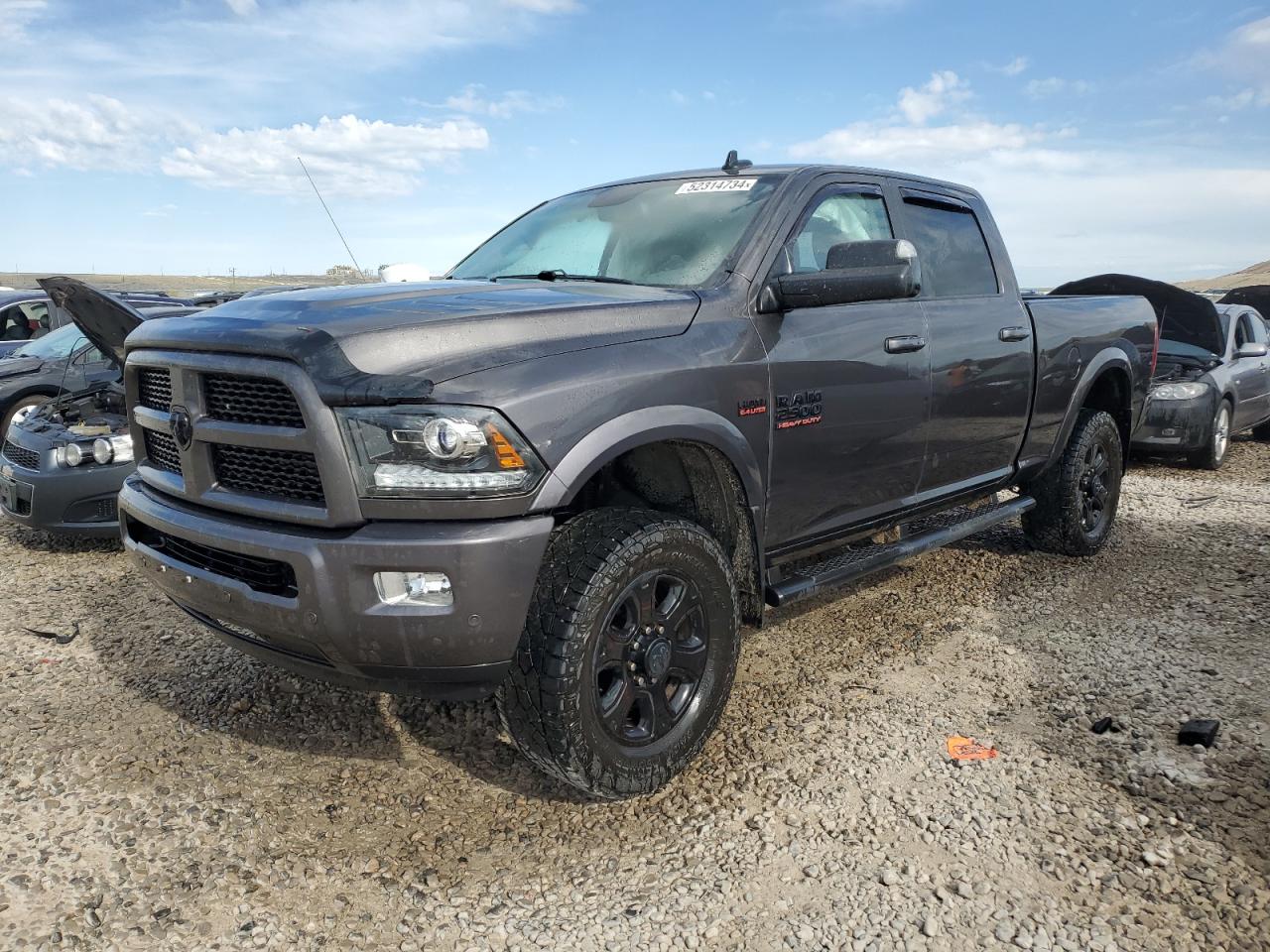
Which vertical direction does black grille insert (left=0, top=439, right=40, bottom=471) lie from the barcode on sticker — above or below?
below

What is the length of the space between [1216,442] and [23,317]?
1312 centimetres

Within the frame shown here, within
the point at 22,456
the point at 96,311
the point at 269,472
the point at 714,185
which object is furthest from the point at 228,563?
the point at 22,456

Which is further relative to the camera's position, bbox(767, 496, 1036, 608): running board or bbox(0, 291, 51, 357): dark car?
bbox(0, 291, 51, 357): dark car

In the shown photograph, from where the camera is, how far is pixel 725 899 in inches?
97.5

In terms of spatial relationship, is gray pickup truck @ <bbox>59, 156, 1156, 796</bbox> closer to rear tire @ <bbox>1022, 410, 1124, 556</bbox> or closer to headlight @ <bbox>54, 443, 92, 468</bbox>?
rear tire @ <bbox>1022, 410, 1124, 556</bbox>

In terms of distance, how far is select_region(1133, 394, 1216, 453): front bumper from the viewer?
29.1 feet

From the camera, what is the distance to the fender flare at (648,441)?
99.0 inches

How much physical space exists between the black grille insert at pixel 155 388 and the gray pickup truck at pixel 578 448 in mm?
17

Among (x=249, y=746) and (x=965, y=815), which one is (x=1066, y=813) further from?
(x=249, y=746)

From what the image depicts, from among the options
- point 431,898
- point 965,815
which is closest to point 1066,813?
point 965,815

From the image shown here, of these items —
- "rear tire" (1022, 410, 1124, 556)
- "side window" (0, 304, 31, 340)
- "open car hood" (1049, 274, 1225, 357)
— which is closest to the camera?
"rear tire" (1022, 410, 1124, 556)

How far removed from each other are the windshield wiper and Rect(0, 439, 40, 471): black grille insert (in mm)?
3700

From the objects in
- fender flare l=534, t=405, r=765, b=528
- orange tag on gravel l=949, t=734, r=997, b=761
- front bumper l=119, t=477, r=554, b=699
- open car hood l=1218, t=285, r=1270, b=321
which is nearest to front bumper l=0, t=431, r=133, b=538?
front bumper l=119, t=477, r=554, b=699

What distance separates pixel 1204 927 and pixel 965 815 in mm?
661
